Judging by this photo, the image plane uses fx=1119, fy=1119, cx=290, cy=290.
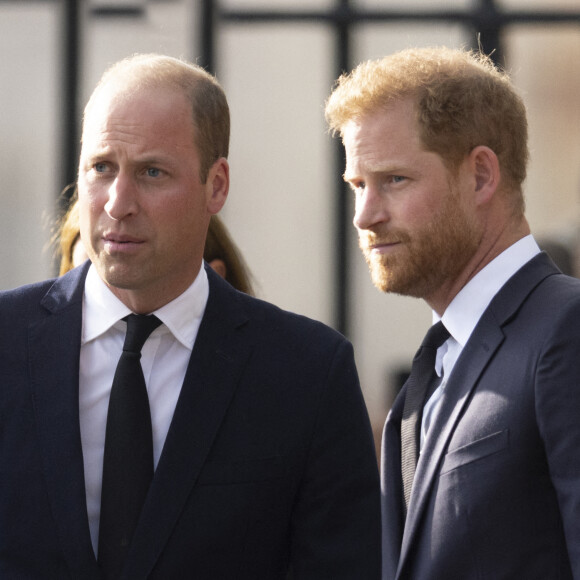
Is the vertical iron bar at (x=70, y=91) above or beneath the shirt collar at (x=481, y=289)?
above

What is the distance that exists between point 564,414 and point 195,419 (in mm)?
781

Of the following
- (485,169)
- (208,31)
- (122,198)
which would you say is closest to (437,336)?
(485,169)

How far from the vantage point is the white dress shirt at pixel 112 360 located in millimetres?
2348

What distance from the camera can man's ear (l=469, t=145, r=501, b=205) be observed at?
285 centimetres

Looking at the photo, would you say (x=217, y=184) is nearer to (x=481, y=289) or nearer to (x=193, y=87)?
(x=193, y=87)

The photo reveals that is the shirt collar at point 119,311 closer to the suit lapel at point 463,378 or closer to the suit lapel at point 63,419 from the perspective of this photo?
the suit lapel at point 63,419

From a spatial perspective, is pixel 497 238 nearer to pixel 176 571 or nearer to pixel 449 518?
pixel 449 518

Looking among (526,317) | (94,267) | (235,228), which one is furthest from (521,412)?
(235,228)

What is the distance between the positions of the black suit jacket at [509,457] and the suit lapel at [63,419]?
0.80m

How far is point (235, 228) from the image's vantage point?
21.2 ft

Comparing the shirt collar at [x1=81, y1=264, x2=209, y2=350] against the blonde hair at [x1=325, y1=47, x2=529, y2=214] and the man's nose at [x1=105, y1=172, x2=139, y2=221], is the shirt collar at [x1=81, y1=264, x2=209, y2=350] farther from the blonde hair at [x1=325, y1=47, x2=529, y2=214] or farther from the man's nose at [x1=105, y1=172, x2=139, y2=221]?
the blonde hair at [x1=325, y1=47, x2=529, y2=214]

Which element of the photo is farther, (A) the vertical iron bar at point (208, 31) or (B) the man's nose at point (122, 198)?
(A) the vertical iron bar at point (208, 31)

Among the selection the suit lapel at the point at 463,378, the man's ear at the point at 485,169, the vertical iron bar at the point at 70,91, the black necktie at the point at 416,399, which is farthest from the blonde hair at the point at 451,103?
the vertical iron bar at the point at 70,91

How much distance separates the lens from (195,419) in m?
2.39
